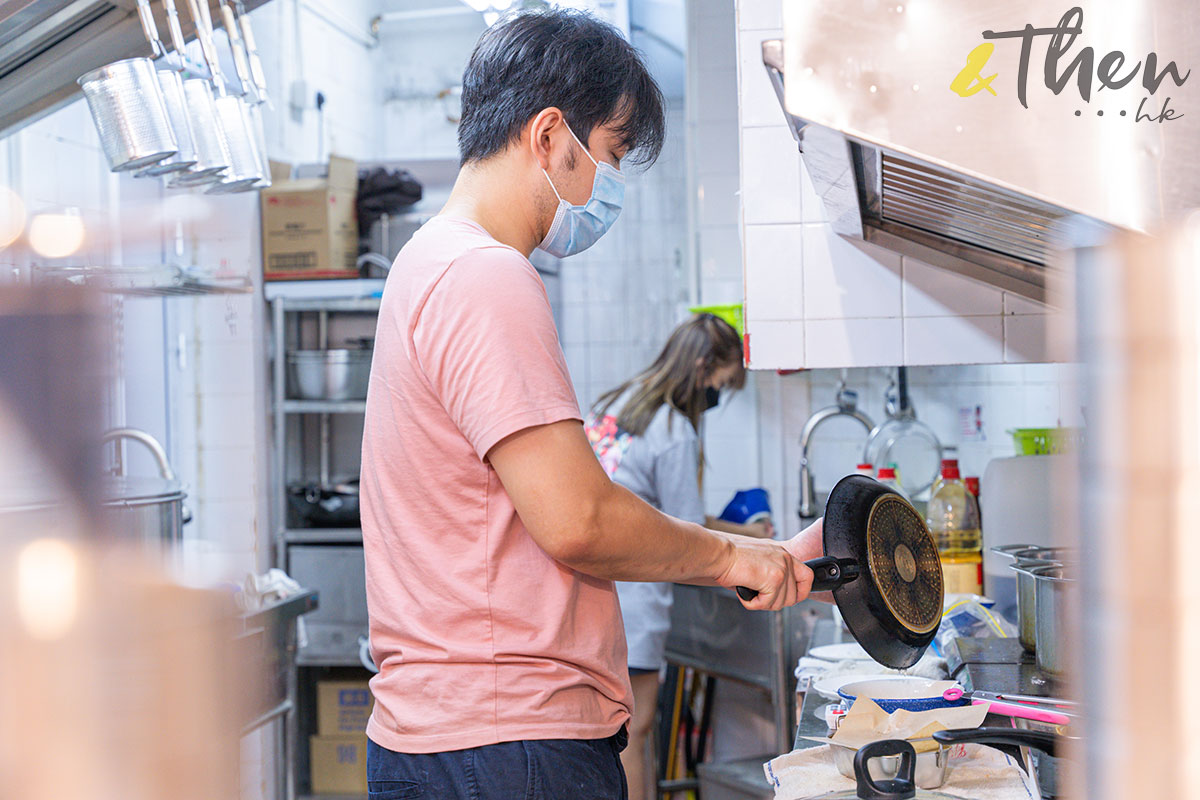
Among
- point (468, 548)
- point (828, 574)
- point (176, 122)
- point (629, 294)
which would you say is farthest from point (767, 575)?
point (629, 294)

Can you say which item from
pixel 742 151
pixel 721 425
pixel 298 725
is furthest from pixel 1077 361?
pixel 298 725

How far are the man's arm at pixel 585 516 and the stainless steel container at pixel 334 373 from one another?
9.64ft

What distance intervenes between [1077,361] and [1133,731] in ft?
0.45

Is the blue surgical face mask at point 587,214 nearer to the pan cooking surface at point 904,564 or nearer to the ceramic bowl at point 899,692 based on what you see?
the pan cooking surface at point 904,564

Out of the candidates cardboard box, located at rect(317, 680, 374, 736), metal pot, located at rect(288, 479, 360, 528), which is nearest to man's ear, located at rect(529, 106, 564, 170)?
metal pot, located at rect(288, 479, 360, 528)

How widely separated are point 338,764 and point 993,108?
358 centimetres

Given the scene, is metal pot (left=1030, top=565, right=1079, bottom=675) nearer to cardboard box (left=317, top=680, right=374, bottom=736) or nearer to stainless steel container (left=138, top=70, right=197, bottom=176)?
stainless steel container (left=138, top=70, right=197, bottom=176)

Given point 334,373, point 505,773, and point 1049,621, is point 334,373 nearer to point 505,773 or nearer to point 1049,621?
point 1049,621

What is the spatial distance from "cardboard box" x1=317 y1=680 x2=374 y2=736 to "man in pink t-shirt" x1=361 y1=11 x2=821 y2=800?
9.53ft

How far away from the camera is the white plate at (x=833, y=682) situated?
5.58 ft

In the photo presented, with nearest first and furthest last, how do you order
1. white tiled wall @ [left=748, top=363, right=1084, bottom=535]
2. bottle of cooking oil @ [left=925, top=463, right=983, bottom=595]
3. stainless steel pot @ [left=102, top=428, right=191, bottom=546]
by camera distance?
→ stainless steel pot @ [left=102, top=428, right=191, bottom=546] → bottle of cooking oil @ [left=925, top=463, right=983, bottom=595] → white tiled wall @ [left=748, top=363, right=1084, bottom=535]

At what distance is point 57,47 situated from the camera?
2160 millimetres

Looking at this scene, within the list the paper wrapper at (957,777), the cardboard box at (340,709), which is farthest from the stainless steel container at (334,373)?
the paper wrapper at (957,777)

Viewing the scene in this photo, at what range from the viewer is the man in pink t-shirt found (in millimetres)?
1103
